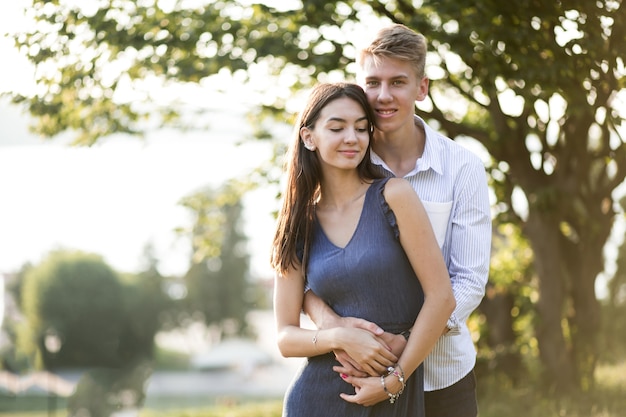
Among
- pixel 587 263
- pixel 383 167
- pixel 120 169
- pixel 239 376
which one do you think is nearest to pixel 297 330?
pixel 383 167

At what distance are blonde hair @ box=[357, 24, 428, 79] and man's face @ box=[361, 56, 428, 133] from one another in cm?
1

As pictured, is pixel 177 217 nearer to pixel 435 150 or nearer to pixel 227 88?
pixel 227 88

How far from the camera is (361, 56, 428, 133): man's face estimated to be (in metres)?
2.75

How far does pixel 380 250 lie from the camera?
2.55 metres

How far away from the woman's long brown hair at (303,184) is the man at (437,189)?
10 cm

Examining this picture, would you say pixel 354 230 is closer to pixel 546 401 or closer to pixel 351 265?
pixel 351 265

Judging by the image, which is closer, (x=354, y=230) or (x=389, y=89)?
(x=354, y=230)

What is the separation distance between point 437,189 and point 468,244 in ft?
0.63

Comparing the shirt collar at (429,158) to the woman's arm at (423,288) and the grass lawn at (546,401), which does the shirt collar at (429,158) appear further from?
the grass lawn at (546,401)

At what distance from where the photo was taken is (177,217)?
→ 21.9 meters

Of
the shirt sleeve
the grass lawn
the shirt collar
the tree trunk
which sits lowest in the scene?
the grass lawn

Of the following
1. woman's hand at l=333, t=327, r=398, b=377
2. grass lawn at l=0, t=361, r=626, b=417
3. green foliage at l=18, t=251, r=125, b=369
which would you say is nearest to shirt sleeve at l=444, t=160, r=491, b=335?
woman's hand at l=333, t=327, r=398, b=377

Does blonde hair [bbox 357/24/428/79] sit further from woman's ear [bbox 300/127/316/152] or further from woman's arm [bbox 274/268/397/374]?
woman's arm [bbox 274/268/397/374]

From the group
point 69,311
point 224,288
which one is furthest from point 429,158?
point 224,288
